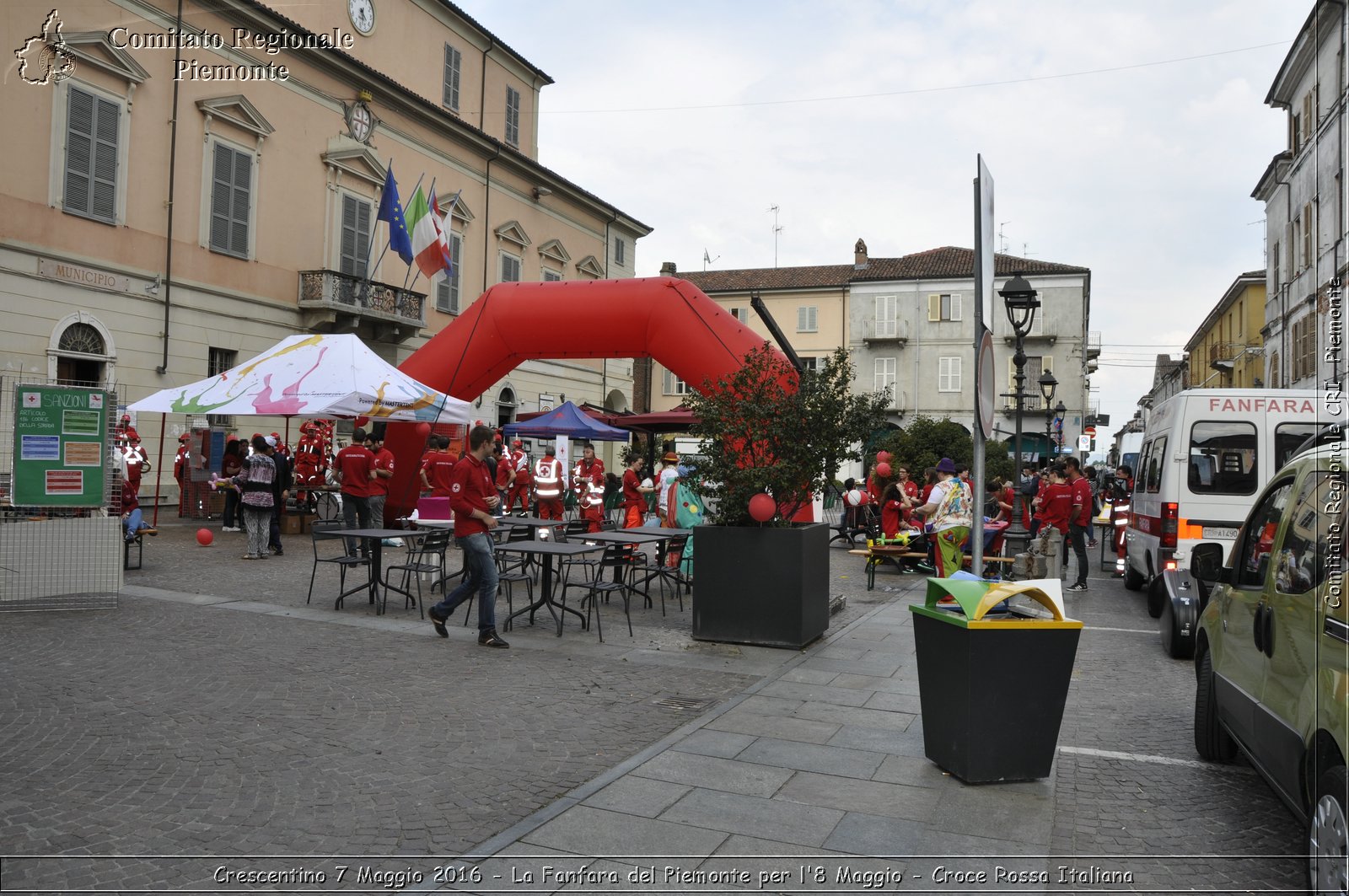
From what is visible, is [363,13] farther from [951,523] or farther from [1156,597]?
[1156,597]

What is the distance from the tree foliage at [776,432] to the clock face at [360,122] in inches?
800

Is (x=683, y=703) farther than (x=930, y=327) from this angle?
No

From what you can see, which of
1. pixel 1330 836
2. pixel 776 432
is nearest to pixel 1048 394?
pixel 776 432

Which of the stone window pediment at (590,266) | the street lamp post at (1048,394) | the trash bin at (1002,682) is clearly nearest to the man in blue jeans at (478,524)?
the trash bin at (1002,682)

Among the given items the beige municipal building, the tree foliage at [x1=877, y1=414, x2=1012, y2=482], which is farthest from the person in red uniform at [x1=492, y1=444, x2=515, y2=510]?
the tree foliage at [x1=877, y1=414, x2=1012, y2=482]

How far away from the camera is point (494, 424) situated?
30.6 m

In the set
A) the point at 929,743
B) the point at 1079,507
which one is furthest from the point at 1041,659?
the point at 1079,507

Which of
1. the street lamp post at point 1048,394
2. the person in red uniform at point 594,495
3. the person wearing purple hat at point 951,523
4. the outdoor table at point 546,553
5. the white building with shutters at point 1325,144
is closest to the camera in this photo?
the white building with shutters at point 1325,144

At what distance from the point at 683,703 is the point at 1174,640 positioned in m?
4.58

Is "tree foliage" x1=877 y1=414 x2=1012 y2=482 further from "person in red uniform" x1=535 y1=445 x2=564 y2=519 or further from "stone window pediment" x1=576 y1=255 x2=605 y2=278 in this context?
"person in red uniform" x1=535 y1=445 x2=564 y2=519

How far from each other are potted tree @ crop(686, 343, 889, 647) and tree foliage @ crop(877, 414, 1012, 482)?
20.2 metres

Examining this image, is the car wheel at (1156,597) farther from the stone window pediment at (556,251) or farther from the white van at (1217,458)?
the stone window pediment at (556,251)

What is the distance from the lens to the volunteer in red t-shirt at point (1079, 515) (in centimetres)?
1283

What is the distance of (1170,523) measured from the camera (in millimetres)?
10070
